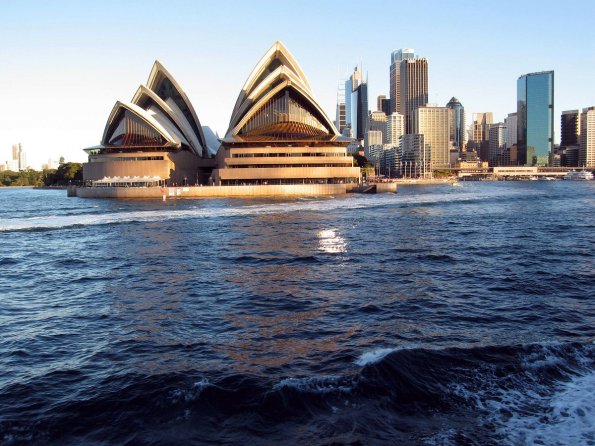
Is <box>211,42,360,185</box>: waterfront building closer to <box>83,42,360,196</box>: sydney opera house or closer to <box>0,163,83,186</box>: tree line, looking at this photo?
<box>83,42,360,196</box>: sydney opera house

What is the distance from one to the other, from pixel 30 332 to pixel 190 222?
89.9 ft

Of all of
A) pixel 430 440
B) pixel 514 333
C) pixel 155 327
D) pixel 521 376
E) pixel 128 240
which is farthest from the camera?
pixel 128 240

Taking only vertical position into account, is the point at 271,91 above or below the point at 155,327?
above

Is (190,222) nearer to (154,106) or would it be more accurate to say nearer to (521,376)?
(521,376)

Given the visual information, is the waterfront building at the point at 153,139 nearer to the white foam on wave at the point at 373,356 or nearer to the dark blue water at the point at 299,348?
the dark blue water at the point at 299,348

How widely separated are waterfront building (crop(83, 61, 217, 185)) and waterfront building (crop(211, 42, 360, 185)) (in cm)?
642

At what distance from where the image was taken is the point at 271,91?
85750 mm

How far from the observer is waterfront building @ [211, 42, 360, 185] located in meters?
84.2

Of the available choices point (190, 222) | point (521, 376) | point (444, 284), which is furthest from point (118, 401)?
point (190, 222)

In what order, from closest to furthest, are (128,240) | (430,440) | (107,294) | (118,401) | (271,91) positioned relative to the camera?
(430,440) < (118,401) < (107,294) < (128,240) < (271,91)

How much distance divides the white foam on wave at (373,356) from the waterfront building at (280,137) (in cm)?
7327

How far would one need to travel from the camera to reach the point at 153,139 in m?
87.2

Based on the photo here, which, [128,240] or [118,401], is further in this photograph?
[128,240]

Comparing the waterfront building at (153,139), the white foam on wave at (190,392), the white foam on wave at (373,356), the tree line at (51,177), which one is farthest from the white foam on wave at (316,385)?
the tree line at (51,177)
